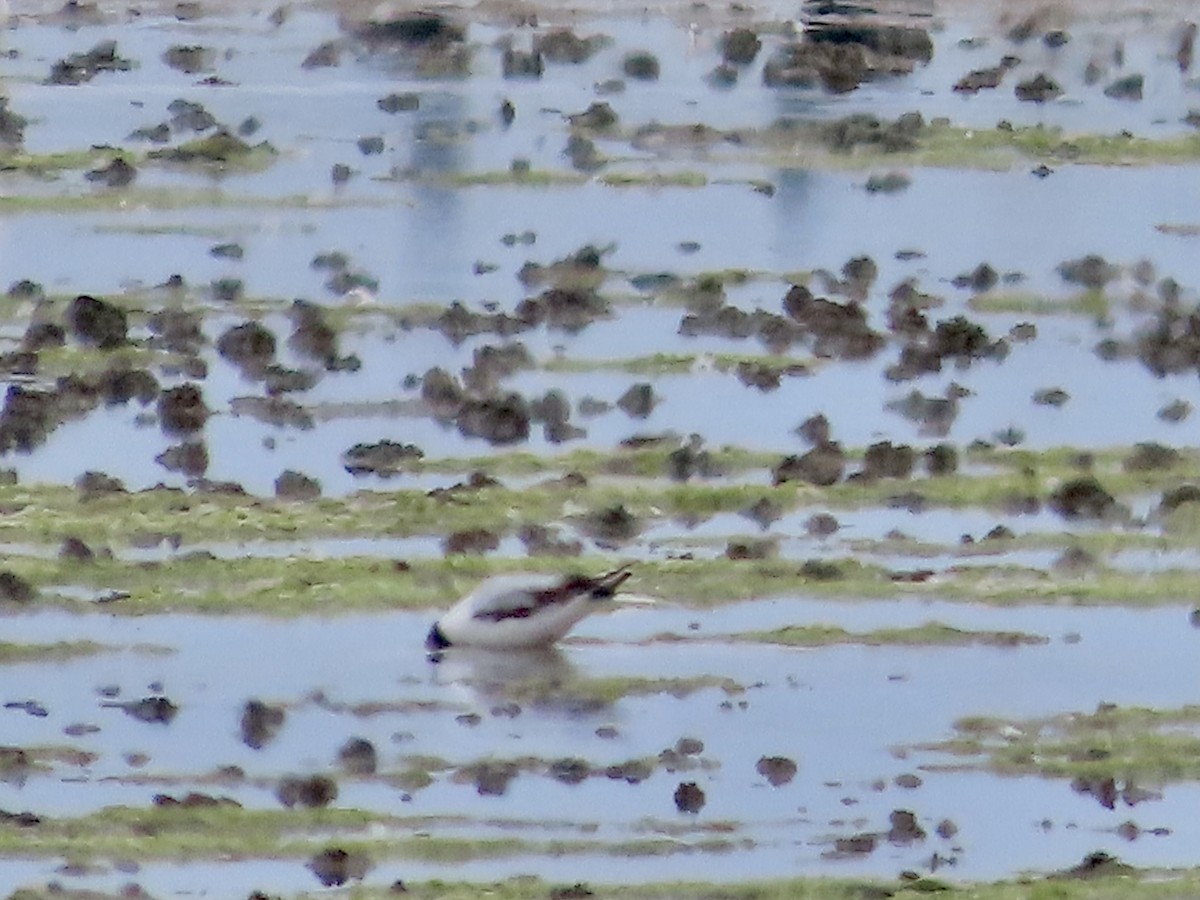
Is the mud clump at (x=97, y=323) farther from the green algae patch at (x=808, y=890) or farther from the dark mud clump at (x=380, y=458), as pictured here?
the green algae patch at (x=808, y=890)

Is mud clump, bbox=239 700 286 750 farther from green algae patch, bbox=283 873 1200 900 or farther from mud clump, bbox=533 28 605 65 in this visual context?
mud clump, bbox=533 28 605 65

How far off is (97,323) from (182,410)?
7.39ft

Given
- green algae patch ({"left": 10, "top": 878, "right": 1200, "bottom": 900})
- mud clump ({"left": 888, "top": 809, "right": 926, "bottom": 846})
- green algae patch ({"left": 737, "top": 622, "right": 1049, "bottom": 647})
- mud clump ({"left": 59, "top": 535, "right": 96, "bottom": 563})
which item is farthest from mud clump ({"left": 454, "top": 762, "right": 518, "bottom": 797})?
mud clump ({"left": 59, "top": 535, "right": 96, "bottom": 563})

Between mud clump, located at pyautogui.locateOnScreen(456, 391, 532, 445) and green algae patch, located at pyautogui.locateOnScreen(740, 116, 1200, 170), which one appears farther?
green algae patch, located at pyautogui.locateOnScreen(740, 116, 1200, 170)

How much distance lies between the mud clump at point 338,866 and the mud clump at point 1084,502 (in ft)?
16.0

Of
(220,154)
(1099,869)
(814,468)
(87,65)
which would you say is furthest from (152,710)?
(87,65)

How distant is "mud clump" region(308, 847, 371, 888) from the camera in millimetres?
8422

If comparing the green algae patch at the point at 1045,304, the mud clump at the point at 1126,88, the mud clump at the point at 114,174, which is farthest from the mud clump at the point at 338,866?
the mud clump at the point at 1126,88

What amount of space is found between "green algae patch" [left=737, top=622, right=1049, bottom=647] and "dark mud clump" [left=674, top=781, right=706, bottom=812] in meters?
1.82

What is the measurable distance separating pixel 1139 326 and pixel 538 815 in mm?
8129

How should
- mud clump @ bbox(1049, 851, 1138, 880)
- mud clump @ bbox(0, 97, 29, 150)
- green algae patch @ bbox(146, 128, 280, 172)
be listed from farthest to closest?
mud clump @ bbox(0, 97, 29, 150) < green algae patch @ bbox(146, 128, 280, 172) < mud clump @ bbox(1049, 851, 1138, 880)

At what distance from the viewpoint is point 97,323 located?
1605cm

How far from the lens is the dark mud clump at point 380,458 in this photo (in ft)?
43.2

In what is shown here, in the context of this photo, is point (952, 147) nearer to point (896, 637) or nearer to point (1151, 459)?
point (1151, 459)
